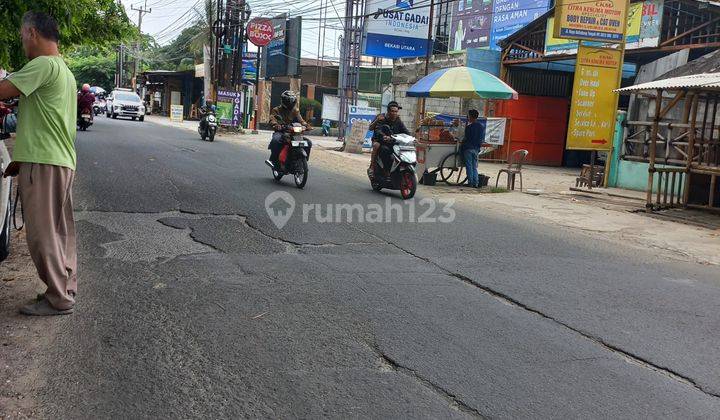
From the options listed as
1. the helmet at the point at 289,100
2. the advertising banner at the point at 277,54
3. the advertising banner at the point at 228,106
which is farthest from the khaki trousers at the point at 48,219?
the advertising banner at the point at 277,54

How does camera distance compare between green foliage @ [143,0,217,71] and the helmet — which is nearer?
the helmet

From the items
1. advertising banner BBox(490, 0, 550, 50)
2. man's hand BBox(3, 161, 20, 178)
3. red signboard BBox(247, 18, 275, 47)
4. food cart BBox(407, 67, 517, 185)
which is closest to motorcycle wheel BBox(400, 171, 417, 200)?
food cart BBox(407, 67, 517, 185)

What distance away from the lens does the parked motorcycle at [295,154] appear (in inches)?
441

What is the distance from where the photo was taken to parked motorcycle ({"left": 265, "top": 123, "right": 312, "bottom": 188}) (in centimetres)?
1121

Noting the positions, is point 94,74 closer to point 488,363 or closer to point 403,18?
point 403,18

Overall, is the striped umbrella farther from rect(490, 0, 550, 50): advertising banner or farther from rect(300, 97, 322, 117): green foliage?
rect(300, 97, 322, 117): green foliage

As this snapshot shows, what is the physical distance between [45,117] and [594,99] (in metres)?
11.8

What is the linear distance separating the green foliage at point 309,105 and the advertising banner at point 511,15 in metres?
17.2

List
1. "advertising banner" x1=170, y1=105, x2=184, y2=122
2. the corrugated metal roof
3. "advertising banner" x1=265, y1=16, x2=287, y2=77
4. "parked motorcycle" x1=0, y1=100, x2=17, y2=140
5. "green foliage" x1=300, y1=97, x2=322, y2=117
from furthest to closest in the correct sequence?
"advertising banner" x1=170, y1=105, x2=184, y2=122, "green foliage" x1=300, y1=97, x2=322, y2=117, "advertising banner" x1=265, y1=16, x2=287, y2=77, the corrugated metal roof, "parked motorcycle" x1=0, y1=100, x2=17, y2=140

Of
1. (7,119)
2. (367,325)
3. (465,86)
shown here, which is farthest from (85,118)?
(367,325)

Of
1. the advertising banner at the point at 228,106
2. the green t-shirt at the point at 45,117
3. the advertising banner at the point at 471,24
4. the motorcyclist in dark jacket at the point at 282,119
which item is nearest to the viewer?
the green t-shirt at the point at 45,117

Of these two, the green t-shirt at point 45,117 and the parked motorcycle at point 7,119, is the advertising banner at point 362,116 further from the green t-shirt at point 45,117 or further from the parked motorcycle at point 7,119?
the green t-shirt at point 45,117

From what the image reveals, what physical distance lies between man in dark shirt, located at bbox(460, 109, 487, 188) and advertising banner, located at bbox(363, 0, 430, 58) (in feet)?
48.5

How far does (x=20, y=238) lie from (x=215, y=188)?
13.8ft
